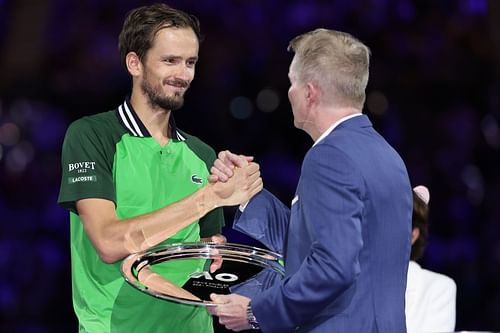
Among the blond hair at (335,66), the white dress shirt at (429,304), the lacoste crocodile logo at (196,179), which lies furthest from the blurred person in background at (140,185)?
the white dress shirt at (429,304)

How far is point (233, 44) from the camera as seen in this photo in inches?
166

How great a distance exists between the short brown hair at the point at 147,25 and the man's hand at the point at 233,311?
75cm

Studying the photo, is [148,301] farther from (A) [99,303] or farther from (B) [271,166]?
(B) [271,166]

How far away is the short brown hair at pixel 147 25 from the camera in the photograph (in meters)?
2.35

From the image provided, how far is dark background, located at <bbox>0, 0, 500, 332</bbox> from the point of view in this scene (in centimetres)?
415

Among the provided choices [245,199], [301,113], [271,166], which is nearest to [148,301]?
[245,199]

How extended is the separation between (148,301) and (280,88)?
2030 millimetres

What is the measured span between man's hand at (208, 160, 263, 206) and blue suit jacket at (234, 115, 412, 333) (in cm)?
31

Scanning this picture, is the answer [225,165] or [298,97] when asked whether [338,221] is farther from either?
[225,165]

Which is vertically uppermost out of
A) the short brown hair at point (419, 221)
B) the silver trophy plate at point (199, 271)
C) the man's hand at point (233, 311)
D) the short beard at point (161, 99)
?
the short beard at point (161, 99)

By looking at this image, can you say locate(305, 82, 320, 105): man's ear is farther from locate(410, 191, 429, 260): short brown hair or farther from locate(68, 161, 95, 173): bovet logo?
locate(410, 191, 429, 260): short brown hair

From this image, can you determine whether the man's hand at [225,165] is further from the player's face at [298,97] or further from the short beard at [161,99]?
the player's face at [298,97]

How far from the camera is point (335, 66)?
6.04 ft

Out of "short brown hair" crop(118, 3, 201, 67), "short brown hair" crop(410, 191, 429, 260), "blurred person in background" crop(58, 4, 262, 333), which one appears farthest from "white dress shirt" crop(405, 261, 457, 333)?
"short brown hair" crop(118, 3, 201, 67)
